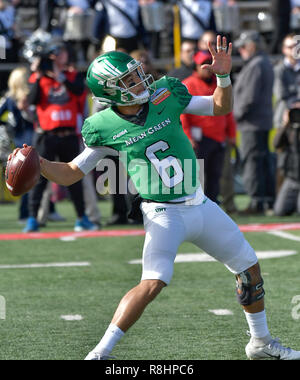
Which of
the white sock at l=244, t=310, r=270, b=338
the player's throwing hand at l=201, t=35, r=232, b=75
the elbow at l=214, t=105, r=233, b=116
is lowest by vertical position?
the white sock at l=244, t=310, r=270, b=338

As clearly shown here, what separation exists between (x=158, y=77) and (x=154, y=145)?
443cm

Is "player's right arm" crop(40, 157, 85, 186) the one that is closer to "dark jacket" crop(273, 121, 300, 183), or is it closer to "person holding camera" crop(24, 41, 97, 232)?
"person holding camera" crop(24, 41, 97, 232)

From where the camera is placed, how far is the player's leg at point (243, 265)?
15.5 ft

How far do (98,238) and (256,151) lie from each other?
8.87 ft

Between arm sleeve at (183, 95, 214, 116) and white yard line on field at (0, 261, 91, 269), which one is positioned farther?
white yard line on field at (0, 261, 91, 269)

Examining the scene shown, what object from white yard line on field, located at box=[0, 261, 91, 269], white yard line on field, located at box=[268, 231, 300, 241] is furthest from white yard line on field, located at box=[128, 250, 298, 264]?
white yard line on field, located at box=[268, 231, 300, 241]

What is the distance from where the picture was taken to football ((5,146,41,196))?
4723 millimetres

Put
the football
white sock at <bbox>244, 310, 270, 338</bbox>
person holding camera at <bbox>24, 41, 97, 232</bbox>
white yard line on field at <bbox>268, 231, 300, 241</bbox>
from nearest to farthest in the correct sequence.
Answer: the football → white sock at <bbox>244, 310, 270, 338</bbox> → white yard line on field at <bbox>268, 231, 300, 241</bbox> → person holding camera at <bbox>24, 41, 97, 232</bbox>

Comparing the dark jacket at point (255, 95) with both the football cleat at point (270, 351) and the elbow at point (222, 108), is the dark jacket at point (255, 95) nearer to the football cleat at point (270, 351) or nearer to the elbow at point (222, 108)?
the elbow at point (222, 108)

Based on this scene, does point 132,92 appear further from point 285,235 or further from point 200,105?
point 285,235

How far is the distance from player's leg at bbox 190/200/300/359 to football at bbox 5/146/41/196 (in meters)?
0.89

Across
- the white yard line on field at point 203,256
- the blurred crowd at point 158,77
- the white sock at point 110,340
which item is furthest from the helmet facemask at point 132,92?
the white yard line on field at point 203,256

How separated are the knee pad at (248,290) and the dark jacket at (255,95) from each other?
21.4 ft

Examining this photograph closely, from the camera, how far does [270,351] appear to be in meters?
4.79
